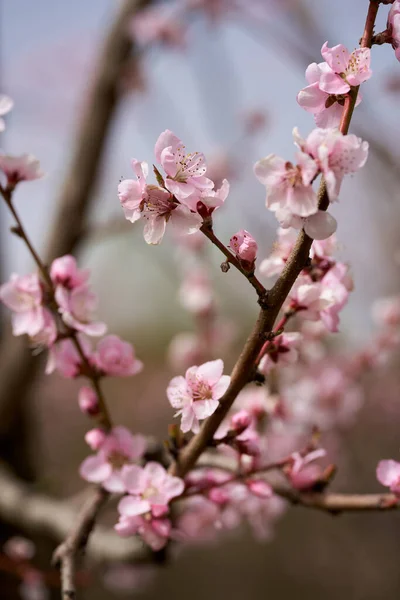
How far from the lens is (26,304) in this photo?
786 mm

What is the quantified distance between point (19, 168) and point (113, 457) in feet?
1.44

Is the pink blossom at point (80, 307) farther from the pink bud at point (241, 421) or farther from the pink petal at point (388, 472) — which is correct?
the pink petal at point (388, 472)

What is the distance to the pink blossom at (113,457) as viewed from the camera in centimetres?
77

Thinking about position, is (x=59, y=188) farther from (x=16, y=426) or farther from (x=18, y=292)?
(x=18, y=292)

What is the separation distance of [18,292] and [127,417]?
504 cm

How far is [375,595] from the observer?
3.09 metres

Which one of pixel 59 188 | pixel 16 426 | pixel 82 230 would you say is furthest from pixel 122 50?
pixel 16 426

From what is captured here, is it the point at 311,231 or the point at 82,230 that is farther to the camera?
the point at 82,230

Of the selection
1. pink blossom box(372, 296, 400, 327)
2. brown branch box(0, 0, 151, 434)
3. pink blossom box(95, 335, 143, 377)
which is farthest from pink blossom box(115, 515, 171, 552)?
brown branch box(0, 0, 151, 434)

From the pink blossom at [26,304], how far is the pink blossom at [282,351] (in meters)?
0.31

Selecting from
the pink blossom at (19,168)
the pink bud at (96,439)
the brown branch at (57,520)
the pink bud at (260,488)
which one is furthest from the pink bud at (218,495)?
the pink blossom at (19,168)

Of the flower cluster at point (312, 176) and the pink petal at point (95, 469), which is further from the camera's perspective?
Answer: the pink petal at point (95, 469)

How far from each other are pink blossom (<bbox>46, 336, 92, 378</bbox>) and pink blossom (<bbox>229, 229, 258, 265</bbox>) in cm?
34

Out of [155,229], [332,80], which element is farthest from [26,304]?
[332,80]
